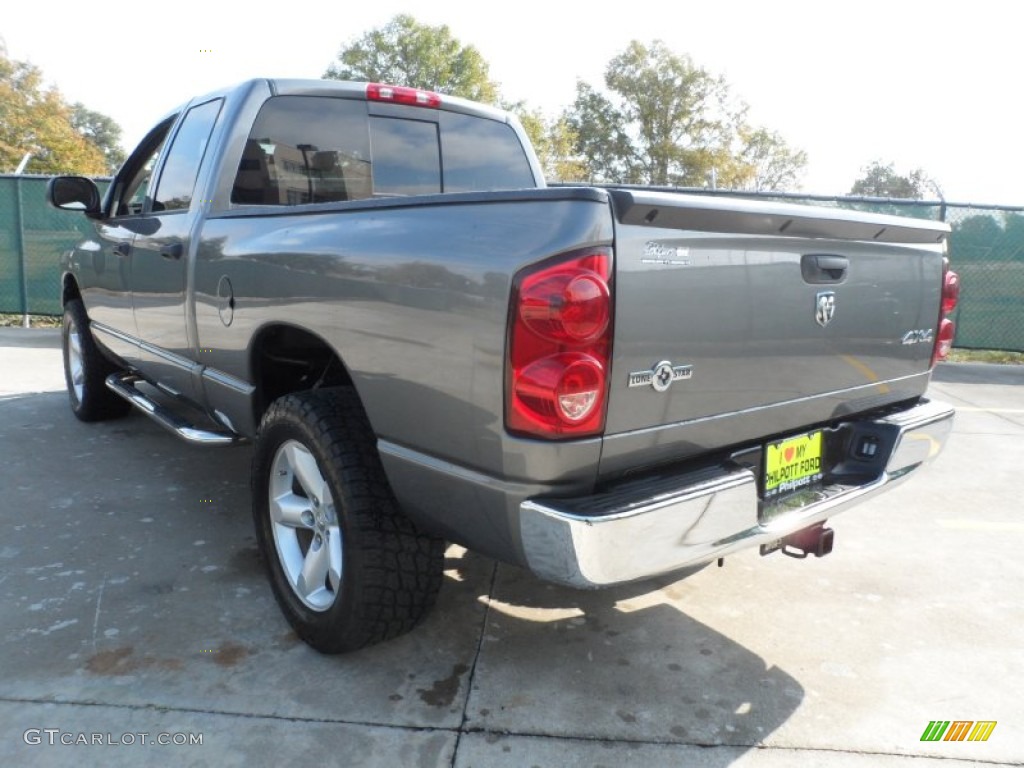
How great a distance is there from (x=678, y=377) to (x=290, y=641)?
1651 mm

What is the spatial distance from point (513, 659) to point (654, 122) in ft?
147

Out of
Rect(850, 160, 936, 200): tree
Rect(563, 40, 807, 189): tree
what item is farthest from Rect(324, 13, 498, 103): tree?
Rect(850, 160, 936, 200): tree

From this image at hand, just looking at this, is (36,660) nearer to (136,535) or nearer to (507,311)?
(136,535)


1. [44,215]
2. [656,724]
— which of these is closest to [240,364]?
[656,724]

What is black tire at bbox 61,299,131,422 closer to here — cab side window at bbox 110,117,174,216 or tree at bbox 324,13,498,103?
cab side window at bbox 110,117,174,216

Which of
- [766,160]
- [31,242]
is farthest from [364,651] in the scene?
[766,160]

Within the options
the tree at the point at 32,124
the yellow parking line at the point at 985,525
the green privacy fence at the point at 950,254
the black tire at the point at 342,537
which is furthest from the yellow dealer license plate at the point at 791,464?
the tree at the point at 32,124

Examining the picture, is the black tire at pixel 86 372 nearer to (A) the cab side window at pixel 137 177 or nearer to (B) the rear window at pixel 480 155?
(A) the cab side window at pixel 137 177

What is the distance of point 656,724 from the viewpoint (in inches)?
92.3

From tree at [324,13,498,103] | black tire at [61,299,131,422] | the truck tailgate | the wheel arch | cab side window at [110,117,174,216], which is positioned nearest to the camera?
the truck tailgate

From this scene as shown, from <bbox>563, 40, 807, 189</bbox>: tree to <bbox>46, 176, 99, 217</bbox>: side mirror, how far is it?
41142 mm

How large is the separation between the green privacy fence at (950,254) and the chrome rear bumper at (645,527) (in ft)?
24.9

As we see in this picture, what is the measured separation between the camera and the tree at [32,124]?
3331 cm

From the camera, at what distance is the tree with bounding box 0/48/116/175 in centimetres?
3331
